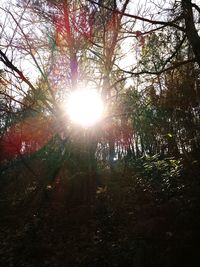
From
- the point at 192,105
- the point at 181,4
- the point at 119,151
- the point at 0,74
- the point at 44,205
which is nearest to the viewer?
the point at 181,4

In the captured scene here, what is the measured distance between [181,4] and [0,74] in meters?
8.40

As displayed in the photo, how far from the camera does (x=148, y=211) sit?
8219 mm

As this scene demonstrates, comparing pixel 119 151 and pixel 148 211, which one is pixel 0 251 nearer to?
pixel 148 211

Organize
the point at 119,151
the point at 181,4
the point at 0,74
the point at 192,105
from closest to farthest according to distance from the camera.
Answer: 1. the point at 181,4
2. the point at 0,74
3. the point at 192,105
4. the point at 119,151

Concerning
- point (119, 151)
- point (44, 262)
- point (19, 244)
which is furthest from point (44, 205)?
point (119, 151)

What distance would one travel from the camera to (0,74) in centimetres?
1294

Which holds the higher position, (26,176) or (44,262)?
(26,176)

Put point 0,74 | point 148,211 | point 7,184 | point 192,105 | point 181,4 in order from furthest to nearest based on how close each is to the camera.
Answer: point 7,184, point 192,105, point 0,74, point 148,211, point 181,4

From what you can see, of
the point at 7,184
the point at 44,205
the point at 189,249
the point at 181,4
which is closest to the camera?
the point at 189,249

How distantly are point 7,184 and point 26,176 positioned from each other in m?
1.14

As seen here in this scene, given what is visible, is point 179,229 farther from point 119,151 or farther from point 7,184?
point 119,151

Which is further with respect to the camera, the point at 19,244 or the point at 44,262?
the point at 19,244

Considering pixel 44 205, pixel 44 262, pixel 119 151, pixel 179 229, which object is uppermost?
pixel 119 151

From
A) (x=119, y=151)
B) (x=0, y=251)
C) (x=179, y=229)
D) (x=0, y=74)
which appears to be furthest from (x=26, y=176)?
(x=119, y=151)
